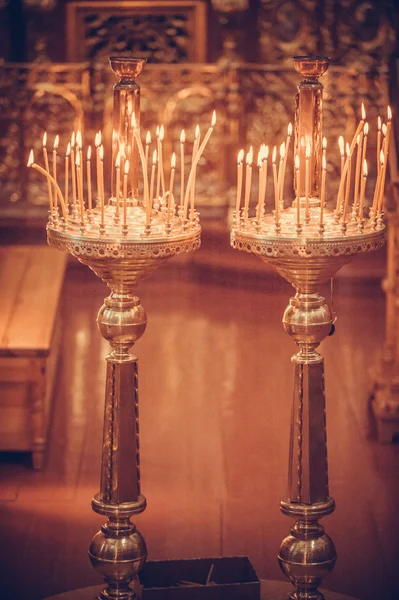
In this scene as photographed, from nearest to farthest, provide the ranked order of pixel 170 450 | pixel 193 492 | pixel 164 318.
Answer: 1. pixel 193 492
2. pixel 170 450
3. pixel 164 318

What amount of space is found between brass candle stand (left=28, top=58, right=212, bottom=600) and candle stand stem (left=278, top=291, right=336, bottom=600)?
325 mm

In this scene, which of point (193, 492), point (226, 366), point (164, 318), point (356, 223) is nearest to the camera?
point (356, 223)

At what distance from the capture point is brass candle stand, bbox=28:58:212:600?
286cm

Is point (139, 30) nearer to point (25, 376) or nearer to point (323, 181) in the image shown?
point (25, 376)

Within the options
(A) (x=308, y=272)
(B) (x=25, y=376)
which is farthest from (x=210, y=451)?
(A) (x=308, y=272)

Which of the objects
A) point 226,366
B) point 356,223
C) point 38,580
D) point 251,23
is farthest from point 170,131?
point 356,223

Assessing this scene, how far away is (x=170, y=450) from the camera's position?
203 inches

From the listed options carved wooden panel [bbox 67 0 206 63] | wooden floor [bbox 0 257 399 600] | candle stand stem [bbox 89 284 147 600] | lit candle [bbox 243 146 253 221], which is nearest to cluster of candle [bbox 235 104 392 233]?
lit candle [bbox 243 146 253 221]

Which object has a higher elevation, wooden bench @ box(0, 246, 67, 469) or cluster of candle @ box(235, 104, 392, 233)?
cluster of candle @ box(235, 104, 392, 233)

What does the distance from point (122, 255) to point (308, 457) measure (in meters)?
0.67

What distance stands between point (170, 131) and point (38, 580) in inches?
257

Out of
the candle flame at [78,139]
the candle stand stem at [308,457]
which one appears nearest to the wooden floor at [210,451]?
the candle stand stem at [308,457]

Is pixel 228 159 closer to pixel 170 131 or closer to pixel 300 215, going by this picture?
pixel 170 131

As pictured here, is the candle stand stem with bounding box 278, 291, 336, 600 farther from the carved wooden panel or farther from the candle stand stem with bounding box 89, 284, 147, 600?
the carved wooden panel
